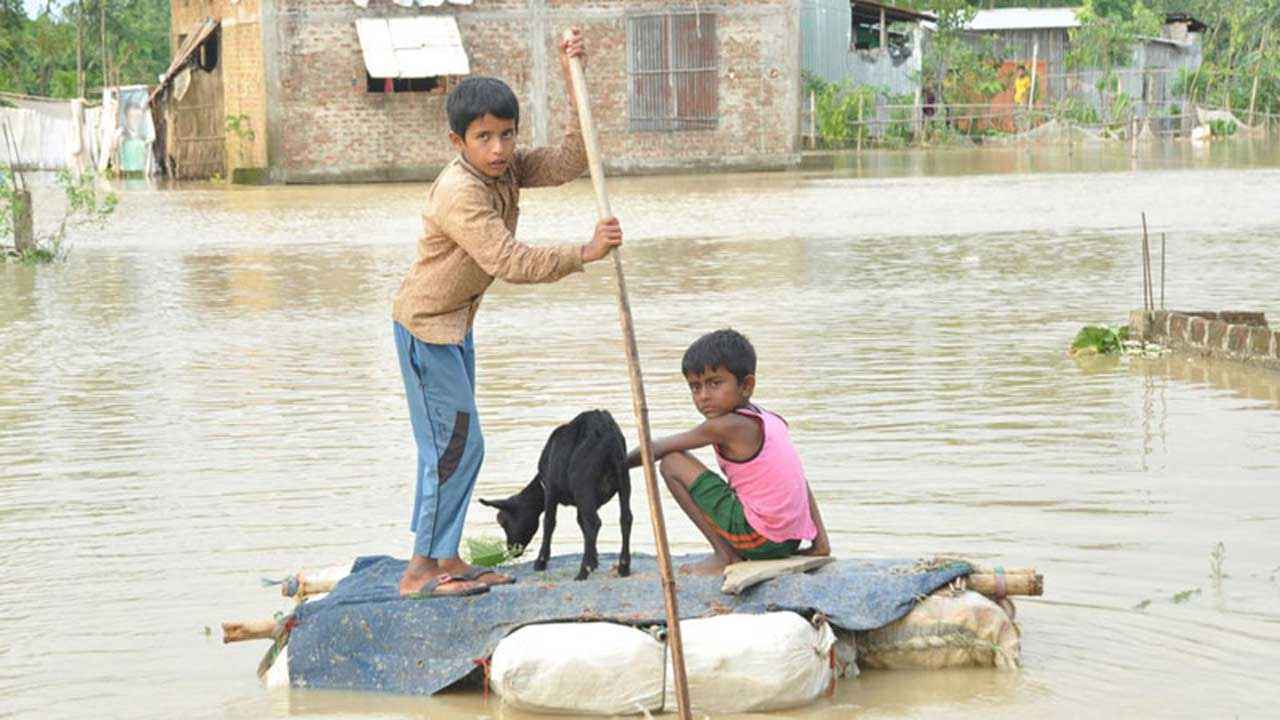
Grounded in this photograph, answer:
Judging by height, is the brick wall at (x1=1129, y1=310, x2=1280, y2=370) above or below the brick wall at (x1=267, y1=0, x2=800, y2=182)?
below

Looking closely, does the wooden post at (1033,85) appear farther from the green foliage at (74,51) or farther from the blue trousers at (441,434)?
the blue trousers at (441,434)

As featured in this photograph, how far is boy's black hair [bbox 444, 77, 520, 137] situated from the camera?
4.61 meters

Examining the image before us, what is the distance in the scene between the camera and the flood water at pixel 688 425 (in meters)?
4.81

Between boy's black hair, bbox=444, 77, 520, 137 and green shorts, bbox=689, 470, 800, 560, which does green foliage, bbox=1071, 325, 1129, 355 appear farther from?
boy's black hair, bbox=444, 77, 520, 137

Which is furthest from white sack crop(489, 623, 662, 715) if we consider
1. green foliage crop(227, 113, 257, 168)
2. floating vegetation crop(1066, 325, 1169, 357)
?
green foliage crop(227, 113, 257, 168)

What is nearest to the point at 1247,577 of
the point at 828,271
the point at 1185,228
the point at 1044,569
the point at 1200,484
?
the point at 1044,569

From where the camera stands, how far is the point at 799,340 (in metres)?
10.4

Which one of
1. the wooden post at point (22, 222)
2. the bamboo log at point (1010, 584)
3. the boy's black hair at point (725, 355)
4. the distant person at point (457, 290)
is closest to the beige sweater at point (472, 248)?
the distant person at point (457, 290)

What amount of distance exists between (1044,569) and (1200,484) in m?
1.27

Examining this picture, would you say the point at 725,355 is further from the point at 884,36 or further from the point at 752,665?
the point at 884,36

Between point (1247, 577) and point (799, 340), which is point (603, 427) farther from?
point (799, 340)

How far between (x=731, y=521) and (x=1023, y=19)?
42.2 metres

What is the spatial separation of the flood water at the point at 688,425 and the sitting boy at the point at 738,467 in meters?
0.49

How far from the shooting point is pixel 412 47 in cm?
2894
